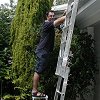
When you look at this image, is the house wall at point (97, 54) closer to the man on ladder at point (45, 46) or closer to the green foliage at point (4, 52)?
the man on ladder at point (45, 46)

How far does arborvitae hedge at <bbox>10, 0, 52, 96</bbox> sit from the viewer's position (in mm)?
8672

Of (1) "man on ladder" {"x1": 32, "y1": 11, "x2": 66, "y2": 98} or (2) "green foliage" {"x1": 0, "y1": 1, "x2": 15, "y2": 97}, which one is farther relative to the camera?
(2) "green foliage" {"x1": 0, "y1": 1, "x2": 15, "y2": 97}

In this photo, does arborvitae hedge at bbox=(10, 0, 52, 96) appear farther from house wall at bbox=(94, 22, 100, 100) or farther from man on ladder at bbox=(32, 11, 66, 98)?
man on ladder at bbox=(32, 11, 66, 98)

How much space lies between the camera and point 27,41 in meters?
8.87

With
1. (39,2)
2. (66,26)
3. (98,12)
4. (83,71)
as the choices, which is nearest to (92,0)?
(66,26)

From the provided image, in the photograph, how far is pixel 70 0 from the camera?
19.1 feet

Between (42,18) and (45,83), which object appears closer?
(45,83)

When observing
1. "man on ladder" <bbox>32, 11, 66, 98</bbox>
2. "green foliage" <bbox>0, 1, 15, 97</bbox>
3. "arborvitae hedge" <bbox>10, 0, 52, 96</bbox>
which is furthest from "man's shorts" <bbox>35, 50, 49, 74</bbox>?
"green foliage" <bbox>0, 1, 15, 97</bbox>

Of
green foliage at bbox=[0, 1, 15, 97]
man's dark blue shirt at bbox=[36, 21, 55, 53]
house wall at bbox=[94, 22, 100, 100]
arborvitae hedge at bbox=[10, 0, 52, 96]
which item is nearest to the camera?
man's dark blue shirt at bbox=[36, 21, 55, 53]

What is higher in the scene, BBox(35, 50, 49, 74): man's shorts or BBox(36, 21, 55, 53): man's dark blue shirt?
BBox(36, 21, 55, 53): man's dark blue shirt

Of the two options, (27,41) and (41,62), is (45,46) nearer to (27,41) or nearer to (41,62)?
(41,62)

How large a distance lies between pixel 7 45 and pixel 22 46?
261 cm

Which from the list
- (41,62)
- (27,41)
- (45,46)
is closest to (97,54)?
(45,46)

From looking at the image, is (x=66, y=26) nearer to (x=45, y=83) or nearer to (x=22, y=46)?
(x=45, y=83)
